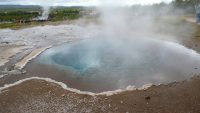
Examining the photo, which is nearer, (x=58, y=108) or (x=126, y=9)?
(x=58, y=108)

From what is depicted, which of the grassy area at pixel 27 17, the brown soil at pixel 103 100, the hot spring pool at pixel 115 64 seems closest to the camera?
the brown soil at pixel 103 100

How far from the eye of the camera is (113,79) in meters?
16.7

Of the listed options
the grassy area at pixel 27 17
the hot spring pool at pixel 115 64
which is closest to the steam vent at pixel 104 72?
the hot spring pool at pixel 115 64

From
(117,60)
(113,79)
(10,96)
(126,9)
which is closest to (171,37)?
(117,60)

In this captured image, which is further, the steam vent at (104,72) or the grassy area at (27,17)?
the grassy area at (27,17)

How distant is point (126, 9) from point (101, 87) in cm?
4188

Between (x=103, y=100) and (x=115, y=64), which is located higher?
(x=103, y=100)

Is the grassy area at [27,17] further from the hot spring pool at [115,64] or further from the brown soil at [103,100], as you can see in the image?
the brown soil at [103,100]

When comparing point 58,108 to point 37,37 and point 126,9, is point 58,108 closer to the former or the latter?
point 37,37

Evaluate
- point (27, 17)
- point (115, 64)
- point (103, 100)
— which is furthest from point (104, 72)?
point (27, 17)

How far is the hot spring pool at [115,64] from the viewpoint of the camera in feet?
54.0

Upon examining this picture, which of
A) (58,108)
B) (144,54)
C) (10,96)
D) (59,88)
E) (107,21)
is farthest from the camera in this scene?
(107,21)

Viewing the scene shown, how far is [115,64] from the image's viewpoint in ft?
66.2

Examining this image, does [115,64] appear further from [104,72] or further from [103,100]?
[103,100]
